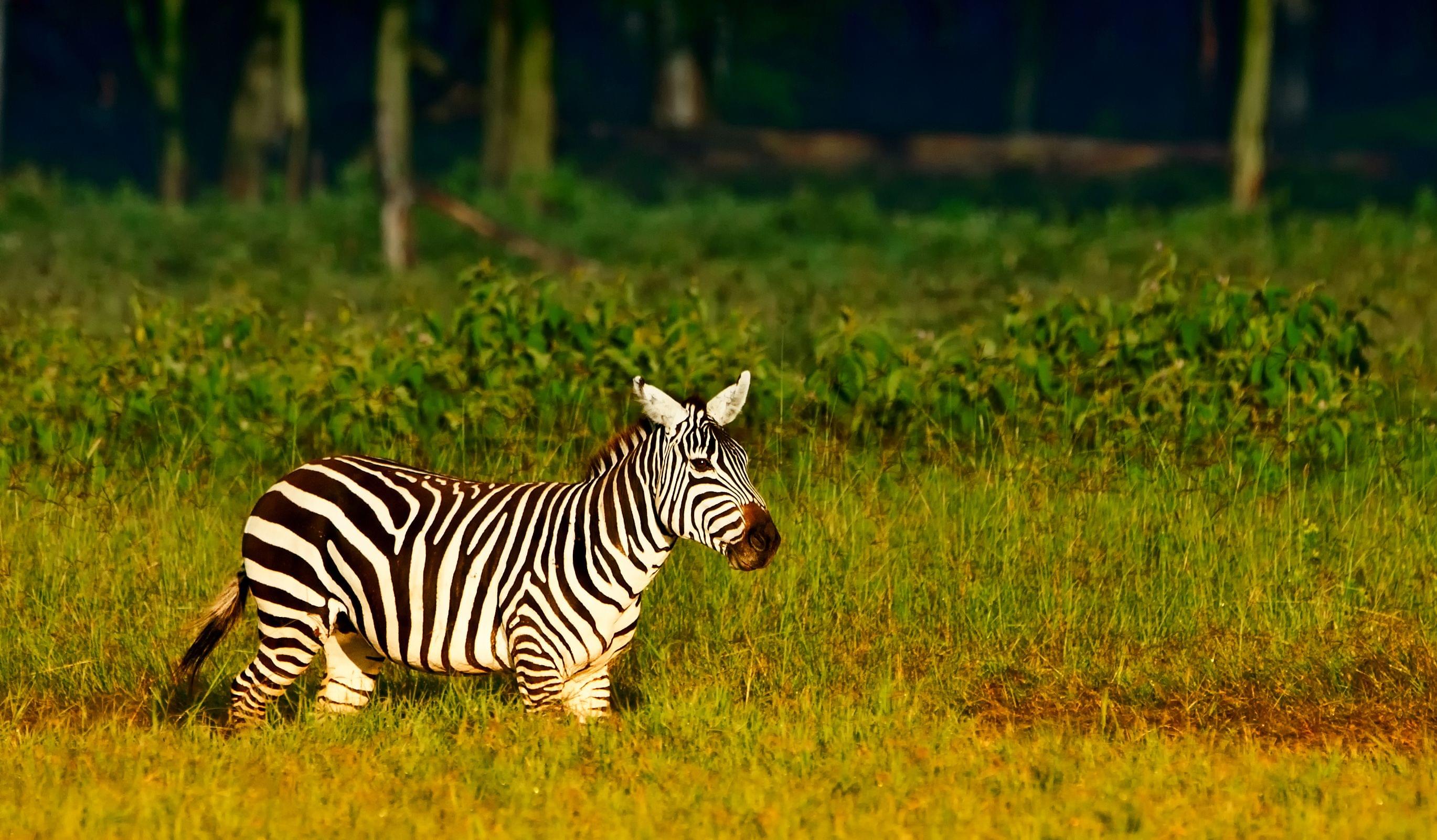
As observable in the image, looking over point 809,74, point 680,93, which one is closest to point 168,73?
point 680,93

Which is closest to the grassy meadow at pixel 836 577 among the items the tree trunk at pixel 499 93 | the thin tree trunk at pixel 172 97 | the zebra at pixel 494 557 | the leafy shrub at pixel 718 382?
the leafy shrub at pixel 718 382

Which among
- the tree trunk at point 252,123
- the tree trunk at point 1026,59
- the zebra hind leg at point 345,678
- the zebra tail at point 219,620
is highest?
the tree trunk at point 1026,59

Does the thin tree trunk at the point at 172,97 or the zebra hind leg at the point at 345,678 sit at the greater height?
the thin tree trunk at the point at 172,97

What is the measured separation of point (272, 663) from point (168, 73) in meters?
29.5

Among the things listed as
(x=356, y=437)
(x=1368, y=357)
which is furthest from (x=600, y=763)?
(x=1368, y=357)

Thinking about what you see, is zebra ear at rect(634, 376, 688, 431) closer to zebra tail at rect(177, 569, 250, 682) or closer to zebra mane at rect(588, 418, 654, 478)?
zebra mane at rect(588, 418, 654, 478)

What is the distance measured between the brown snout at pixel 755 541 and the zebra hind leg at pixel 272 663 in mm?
1580

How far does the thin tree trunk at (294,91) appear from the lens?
34.0 meters

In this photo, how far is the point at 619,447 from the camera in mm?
8211

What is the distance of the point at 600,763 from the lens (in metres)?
7.97

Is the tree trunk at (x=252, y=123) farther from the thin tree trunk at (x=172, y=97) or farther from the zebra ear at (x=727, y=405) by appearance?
the zebra ear at (x=727, y=405)

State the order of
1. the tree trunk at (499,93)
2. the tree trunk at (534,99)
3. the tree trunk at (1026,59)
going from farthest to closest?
the tree trunk at (1026,59) < the tree trunk at (499,93) < the tree trunk at (534,99)

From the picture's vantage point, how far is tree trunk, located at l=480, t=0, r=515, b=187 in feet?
109

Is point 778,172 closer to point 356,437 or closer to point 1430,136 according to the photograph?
point 1430,136
